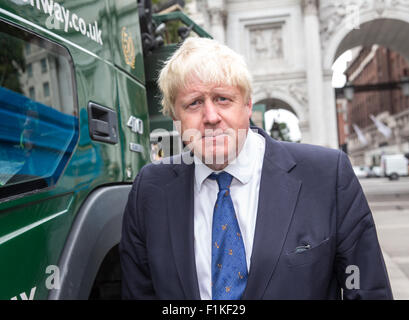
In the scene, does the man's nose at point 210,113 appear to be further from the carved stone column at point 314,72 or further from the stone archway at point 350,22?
the stone archway at point 350,22

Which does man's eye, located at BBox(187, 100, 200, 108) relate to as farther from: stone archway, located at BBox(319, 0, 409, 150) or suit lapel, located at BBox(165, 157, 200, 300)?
stone archway, located at BBox(319, 0, 409, 150)

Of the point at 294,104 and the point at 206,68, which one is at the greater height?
the point at 294,104

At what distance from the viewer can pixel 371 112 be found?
7494cm

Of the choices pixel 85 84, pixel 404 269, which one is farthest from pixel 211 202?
pixel 404 269

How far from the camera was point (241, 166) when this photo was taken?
192cm

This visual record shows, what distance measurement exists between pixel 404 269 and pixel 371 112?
239 feet

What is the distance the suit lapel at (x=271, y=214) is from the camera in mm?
1743

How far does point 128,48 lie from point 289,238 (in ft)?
6.02

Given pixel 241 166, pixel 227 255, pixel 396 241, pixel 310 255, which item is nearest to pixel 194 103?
pixel 241 166

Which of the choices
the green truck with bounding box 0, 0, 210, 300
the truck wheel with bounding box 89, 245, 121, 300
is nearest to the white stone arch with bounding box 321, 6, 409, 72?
the green truck with bounding box 0, 0, 210, 300

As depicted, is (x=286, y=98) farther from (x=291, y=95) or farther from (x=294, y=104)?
(x=294, y=104)

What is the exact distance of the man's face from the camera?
5.92 feet

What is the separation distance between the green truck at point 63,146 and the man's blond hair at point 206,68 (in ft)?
2.03

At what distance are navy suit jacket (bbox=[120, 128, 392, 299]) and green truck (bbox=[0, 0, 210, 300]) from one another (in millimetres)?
305
